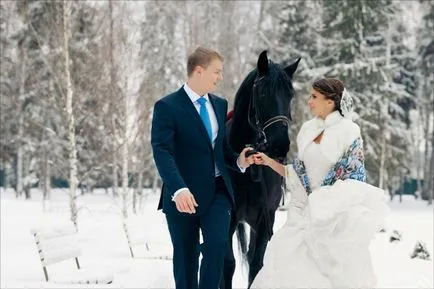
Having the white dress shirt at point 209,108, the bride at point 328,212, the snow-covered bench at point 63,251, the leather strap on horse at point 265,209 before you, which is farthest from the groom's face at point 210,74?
the snow-covered bench at point 63,251

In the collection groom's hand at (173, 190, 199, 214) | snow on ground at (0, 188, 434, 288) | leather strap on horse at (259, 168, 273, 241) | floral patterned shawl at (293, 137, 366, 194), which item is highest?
floral patterned shawl at (293, 137, 366, 194)

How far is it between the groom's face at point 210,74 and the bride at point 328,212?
2.26 ft

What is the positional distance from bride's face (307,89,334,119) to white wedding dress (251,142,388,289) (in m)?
0.25

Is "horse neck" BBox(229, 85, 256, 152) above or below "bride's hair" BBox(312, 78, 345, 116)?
below

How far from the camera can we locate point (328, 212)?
4.23m

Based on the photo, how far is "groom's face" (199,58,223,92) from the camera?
4.25 meters

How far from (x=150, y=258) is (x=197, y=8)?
1005 inches

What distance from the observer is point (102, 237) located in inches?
575

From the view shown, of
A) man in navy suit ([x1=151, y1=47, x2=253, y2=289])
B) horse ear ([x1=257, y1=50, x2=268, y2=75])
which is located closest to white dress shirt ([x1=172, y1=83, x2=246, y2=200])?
man in navy suit ([x1=151, y1=47, x2=253, y2=289])

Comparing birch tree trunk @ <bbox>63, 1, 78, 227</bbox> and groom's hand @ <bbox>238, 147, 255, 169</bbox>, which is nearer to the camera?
groom's hand @ <bbox>238, 147, 255, 169</bbox>

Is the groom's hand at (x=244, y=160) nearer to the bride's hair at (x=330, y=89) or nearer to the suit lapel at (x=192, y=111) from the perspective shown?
the suit lapel at (x=192, y=111)

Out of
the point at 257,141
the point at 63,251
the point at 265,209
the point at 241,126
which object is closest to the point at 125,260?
the point at 63,251

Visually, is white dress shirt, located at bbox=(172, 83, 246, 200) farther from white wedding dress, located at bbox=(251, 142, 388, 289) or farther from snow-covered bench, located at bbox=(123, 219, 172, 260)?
snow-covered bench, located at bbox=(123, 219, 172, 260)

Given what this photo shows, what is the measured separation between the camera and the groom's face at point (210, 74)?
13.9 ft
